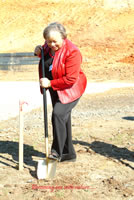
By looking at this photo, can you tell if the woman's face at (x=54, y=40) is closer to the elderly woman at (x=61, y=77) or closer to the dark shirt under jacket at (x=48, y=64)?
the elderly woman at (x=61, y=77)

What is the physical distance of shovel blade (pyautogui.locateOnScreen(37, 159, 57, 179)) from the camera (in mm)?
4191

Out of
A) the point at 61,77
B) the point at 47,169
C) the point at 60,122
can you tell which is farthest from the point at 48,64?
the point at 47,169

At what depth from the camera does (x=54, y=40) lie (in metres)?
4.00

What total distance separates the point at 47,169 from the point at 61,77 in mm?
1043

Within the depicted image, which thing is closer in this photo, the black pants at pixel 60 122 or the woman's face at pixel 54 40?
the woman's face at pixel 54 40

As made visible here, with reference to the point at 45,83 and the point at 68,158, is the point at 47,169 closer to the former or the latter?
the point at 68,158

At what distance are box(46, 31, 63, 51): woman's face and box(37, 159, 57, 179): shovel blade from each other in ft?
4.16

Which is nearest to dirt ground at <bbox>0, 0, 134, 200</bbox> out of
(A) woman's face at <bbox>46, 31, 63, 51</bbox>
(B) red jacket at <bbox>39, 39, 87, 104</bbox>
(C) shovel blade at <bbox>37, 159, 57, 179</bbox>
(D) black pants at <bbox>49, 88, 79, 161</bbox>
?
(C) shovel blade at <bbox>37, 159, 57, 179</bbox>

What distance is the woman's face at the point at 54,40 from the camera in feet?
13.0

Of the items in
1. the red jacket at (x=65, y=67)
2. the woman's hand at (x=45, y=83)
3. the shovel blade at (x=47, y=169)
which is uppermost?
the red jacket at (x=65, y=67)

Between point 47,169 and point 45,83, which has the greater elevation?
point 45,83

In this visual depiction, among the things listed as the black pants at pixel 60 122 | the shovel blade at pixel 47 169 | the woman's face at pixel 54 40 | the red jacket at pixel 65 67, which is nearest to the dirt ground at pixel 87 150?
the shovel blade at pixel 47 169

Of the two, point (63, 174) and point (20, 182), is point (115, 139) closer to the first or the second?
point (63, 174)

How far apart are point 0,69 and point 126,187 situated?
45.0ft
